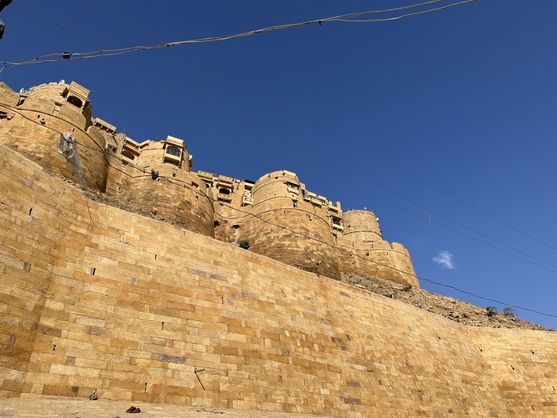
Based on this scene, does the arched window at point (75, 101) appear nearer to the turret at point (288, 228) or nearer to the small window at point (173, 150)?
the small window at point (173, 150)

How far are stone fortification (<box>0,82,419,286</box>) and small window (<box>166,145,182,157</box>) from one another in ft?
0.20

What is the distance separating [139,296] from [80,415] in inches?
125

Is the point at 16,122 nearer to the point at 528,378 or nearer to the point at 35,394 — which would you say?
the point at 35,394

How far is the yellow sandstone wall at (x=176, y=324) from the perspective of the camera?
6.62 meters

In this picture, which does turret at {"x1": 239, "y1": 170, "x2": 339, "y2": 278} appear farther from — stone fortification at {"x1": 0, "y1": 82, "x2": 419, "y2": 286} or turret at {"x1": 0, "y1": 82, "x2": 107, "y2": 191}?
turret at {"x1": 0, "y1": 82, "x2": 107, "y2": 191}

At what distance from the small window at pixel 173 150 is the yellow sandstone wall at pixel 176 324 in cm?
1434

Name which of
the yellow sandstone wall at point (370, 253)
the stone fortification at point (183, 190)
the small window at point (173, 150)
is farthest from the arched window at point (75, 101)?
the yellow sandstone wall at point (370, 253)

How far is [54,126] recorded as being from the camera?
52.1 ft

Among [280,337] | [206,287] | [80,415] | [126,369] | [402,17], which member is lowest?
[80,415]

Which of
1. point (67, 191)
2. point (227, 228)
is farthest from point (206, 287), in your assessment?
point (227, 228)

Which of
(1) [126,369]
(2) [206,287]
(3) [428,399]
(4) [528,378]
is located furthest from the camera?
(4) [528,378]

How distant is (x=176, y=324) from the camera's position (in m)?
8.21

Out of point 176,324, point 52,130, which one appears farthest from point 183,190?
point 176,324

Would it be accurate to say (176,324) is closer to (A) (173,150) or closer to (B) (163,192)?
(B) (163,192)
